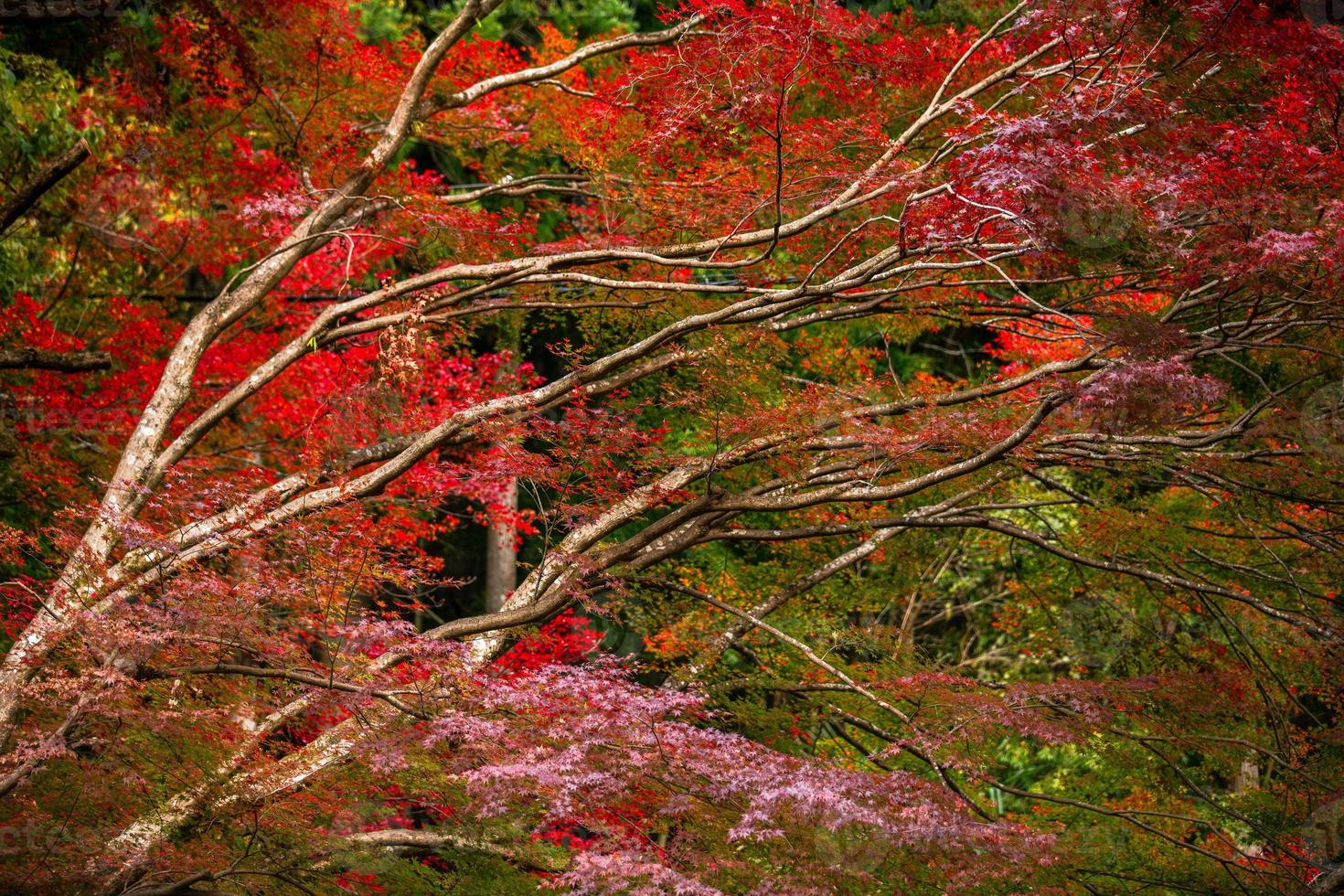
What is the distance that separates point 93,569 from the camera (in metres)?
6.53

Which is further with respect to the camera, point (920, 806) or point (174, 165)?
point (174, 165)

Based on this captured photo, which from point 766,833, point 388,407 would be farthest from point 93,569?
point 766,833

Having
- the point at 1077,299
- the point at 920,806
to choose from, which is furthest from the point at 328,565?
the point at 1077,299

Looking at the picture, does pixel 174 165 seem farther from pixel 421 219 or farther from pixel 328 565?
pixel 328 565

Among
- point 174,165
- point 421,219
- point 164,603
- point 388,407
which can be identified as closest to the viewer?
point 164,603

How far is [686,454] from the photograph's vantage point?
8.55 m

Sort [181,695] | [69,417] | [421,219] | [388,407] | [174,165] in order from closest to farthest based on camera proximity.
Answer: [181,695] < [421,219] < [388,407] < [69,417] < [174,165]

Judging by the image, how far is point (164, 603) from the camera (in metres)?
5.88

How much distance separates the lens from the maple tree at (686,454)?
5840 millimetres

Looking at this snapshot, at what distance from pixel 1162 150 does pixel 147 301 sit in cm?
989

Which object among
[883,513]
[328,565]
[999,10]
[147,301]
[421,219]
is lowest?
[883,513]

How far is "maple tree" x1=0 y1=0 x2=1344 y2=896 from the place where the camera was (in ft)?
19.2

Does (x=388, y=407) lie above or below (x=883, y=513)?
above

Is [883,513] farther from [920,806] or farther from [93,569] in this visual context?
[93,569]
